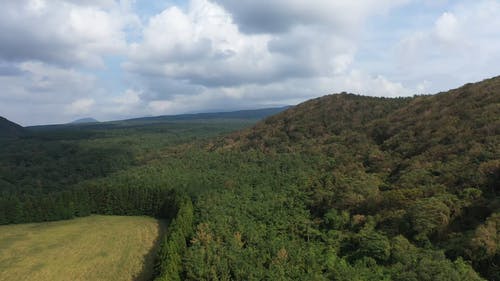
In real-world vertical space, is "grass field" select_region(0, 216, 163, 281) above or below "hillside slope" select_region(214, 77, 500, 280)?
below

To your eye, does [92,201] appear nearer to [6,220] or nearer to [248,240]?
[6,220]

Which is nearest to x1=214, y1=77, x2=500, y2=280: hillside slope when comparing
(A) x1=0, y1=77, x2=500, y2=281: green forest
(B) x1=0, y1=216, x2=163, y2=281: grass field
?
(A) x1=0, y1=77, x2=500, y2=281: green forest

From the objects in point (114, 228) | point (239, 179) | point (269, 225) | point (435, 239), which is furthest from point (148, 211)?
point (435, 239)

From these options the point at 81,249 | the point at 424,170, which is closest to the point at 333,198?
the point at 424,170

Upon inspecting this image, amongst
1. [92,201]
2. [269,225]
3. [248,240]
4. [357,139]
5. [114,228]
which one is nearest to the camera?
[248,240]

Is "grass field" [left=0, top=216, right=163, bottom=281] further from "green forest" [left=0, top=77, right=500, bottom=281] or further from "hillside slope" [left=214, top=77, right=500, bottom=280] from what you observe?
"hillside slope" [left=214, top=77, right=500, bottom=280]

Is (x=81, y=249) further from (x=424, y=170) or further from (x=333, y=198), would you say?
(x=424, y=170)
